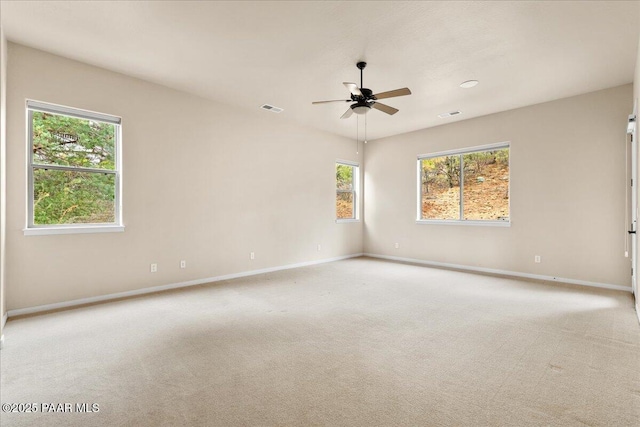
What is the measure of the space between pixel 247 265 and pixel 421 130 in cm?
477

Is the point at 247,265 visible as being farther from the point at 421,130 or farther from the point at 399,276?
the point at 421,130

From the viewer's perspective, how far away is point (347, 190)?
25.5ft

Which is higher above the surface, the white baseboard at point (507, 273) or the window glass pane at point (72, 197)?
the window glass pane at point (72, 197)

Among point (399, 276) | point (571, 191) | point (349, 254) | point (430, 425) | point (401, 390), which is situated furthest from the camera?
point (349, 254)

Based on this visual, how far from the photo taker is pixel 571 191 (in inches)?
194

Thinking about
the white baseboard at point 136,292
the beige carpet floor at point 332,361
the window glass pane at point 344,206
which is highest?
the window glass pane at point 344,206

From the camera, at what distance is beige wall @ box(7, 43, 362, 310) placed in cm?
350

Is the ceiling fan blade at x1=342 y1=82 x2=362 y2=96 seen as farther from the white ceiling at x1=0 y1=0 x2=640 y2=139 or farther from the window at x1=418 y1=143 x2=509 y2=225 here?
the window at x1=418 y1=143 x2=509 y2=225

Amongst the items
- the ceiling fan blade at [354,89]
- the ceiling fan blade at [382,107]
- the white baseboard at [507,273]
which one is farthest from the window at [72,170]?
the white baseboard at [507,273]

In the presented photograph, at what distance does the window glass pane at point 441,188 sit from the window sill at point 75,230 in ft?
19.2

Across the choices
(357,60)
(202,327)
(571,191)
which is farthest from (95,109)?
(571,191)

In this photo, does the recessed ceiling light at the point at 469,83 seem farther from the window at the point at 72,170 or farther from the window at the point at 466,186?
the window at the point at 72,170

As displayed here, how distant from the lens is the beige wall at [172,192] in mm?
3502

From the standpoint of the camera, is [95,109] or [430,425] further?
[95,109]
